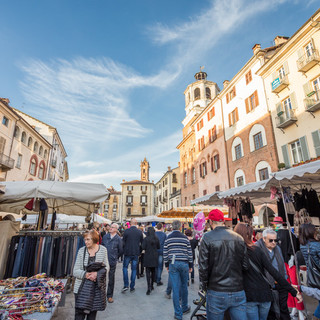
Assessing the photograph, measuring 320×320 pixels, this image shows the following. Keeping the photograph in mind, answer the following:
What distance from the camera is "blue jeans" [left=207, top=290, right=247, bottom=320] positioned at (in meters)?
2.57

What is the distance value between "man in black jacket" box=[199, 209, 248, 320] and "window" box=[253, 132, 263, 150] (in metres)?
16.2

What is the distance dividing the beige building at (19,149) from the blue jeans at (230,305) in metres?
18.8

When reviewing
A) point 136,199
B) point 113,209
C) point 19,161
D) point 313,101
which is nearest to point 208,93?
point 313,101

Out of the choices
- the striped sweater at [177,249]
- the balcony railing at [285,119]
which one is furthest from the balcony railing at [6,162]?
the balcony railing at [285,119]

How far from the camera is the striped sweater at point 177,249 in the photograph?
15.0ft

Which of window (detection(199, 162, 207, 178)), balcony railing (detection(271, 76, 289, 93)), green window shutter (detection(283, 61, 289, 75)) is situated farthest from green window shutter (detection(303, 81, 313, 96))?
window (detection(199, 162, 207, 178))

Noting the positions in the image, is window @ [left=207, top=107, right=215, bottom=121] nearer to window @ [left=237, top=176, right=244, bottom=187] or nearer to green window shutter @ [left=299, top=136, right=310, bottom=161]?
window @ [left=237, top=176, right=244, bottom=187]

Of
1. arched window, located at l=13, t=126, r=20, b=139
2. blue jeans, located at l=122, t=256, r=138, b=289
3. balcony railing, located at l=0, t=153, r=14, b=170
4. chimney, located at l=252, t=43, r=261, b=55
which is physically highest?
chimney, located at l=252, t=43, r=261, b=55

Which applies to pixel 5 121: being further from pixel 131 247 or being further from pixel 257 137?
pixel 257 137

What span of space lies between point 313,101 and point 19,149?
25994 millimetres

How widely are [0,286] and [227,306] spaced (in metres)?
3.57

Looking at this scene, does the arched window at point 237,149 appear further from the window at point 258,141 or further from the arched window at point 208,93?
the arched window at point 208,93

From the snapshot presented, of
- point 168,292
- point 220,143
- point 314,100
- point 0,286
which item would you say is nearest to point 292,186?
point 168,292

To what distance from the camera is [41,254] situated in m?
5.20
